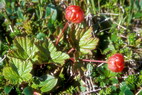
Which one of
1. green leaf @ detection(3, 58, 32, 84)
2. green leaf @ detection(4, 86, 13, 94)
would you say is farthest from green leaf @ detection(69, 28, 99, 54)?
green leaf @ detection(4, 86, 13, 94)

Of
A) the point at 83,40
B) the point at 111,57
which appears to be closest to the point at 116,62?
the point at 111,57

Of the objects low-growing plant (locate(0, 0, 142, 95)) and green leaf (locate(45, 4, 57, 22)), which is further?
green leaf (locate(45, 4, 57, 22))

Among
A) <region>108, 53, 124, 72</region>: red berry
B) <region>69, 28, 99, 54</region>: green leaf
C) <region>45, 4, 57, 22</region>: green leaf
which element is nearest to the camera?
<region>108, 53, 124, 72</region>: red berry

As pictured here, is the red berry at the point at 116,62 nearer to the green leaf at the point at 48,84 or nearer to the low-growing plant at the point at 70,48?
the low-growing plant at the point at 70,48

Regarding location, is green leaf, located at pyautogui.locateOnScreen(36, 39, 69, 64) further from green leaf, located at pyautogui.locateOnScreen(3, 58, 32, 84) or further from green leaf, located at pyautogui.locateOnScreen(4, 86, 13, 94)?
green leaf, located at pyautogui.locateOnScreen(4, 86, 13, 94)

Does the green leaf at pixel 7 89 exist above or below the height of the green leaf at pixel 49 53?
below

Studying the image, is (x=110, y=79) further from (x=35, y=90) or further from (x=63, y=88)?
(x=35, y=90)

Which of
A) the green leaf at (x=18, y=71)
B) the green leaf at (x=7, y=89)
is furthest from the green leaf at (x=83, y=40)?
the green leaf at (x=7, y=89)

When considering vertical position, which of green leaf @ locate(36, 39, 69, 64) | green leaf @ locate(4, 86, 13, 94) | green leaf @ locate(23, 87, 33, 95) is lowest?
green leaf @ locate(23, 87, 33, 95)
